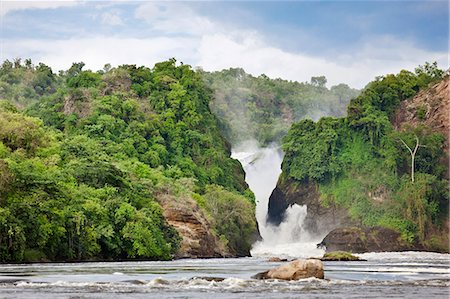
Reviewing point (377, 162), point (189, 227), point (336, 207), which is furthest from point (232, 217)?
point (377, 162)

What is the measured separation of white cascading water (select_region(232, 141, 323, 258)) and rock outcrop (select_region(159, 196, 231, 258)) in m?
25.1

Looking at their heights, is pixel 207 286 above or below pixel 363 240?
above

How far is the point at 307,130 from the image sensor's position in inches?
6058

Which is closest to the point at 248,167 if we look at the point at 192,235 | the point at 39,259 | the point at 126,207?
the point at 192,235

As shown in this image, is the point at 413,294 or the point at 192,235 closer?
the point at 413,294

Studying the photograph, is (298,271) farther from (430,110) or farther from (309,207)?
(430,110)

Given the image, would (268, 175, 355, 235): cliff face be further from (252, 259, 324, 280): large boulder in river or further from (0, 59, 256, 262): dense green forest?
(252, 259, 324, 280): large boulder in river

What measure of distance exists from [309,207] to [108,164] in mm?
65170

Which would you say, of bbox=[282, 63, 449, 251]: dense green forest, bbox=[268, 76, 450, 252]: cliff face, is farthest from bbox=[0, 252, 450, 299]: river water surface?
bbox=[268, 76, 450, 252]: cliff face

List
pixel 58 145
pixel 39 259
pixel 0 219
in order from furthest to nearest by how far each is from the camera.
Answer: pixel 58 145 → pixel 39 259 → pixel 0 219

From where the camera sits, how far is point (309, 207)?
485 feet

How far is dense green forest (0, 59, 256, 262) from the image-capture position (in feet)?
222

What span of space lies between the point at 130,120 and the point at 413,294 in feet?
320

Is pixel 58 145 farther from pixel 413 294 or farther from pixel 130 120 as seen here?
pixel 413 294
